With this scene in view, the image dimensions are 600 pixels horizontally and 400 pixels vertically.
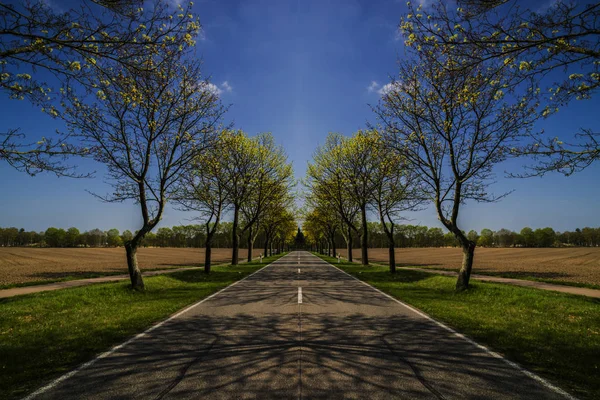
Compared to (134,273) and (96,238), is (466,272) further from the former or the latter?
(96,238)

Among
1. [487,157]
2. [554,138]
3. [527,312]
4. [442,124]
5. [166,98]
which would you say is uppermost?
[166,98]

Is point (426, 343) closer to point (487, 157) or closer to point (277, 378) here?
point (277, 378)

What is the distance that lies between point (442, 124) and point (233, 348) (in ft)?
43.9

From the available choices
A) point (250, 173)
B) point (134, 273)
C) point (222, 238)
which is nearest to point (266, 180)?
point (250, 173)

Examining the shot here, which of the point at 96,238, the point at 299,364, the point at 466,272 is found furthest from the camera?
the point at 96,238

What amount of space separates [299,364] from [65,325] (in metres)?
6.77

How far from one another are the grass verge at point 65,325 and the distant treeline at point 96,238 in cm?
13690

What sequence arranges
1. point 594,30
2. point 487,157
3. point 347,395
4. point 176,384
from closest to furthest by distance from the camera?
point 347,395
point 176,384
point 594,30
point 487,157

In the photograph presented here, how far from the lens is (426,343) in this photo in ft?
20.9

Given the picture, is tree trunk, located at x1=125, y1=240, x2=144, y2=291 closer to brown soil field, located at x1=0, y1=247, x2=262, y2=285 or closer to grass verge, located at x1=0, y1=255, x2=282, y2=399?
grass verge, located at x1=0, y1=255, x2=282, y2=399

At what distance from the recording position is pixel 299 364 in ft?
16.6

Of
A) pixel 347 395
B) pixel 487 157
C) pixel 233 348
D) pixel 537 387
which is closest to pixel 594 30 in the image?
pixel 537 387

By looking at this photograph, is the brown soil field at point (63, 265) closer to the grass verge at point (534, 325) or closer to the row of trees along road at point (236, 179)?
the row of trees along road at point (236, 179)

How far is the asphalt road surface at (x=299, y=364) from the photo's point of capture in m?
4.15
